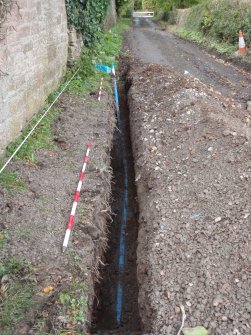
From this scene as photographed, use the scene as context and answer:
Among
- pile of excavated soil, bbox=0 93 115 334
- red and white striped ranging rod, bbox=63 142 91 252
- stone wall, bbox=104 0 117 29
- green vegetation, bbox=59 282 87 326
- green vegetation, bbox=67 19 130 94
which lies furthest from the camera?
stone wall, bbox=104 0 117 29

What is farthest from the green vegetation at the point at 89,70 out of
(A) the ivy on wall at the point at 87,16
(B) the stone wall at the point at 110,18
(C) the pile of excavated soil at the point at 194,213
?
(B) the stone wall at the point at 110,18

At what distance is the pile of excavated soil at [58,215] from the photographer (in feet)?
13.3

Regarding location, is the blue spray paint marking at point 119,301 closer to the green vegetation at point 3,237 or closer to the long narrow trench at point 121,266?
the long narrow trench at point 121,266

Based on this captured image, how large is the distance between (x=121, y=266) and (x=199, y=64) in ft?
35.2

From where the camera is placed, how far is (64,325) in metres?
3.54

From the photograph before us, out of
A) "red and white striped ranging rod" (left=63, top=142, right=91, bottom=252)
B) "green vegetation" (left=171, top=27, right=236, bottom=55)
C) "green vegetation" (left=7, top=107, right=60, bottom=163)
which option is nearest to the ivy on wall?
"green vegetation" (left=7, top=107, right=60, bottom=163)

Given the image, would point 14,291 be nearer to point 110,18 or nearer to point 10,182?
point 10,182

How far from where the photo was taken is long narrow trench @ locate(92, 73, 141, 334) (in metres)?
4.70

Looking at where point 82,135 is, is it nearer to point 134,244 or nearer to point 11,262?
point 134,244

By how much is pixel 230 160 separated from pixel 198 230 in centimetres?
155

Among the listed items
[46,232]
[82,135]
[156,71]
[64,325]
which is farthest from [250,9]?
[64,325]

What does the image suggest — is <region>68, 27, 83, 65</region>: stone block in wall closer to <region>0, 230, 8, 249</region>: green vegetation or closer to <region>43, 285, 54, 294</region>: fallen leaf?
<region>0, 230, 8, 249</region>: green vegetation

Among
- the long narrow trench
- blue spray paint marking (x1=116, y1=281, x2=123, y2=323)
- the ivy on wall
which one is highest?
the ivy on wall

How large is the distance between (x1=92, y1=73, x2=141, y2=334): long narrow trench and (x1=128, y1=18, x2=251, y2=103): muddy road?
4348mm
